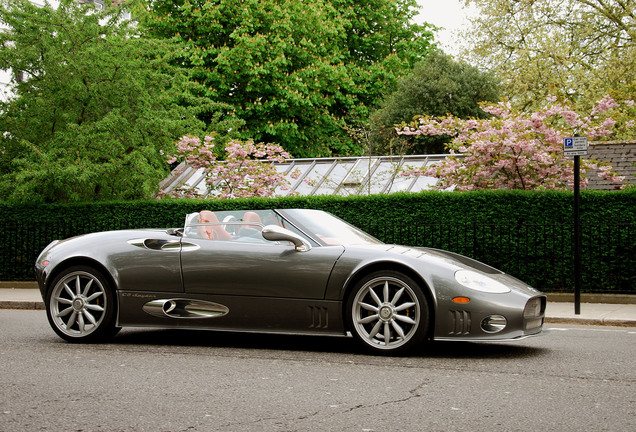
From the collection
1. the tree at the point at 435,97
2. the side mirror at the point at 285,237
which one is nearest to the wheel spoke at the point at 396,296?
the side mirror at the point at 285,237

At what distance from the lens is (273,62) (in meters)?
31.1

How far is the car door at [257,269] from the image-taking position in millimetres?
6988

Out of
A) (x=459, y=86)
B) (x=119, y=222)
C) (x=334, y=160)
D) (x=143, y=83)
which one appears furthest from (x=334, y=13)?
(x=119, y=222)

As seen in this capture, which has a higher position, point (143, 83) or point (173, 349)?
point (143, 83)

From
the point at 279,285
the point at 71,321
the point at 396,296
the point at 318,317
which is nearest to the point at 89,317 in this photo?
the point at 71,321

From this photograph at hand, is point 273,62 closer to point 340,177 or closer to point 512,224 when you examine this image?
point 340,177

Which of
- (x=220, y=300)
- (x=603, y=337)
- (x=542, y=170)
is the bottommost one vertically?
(x=603, y=337)

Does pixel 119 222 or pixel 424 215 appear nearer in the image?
pixel 424 215

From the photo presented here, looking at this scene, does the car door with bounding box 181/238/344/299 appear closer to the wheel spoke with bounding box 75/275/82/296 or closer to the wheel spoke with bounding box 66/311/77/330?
the wheel spoke with bounding box 75/275/82/296

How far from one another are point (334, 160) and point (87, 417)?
20.4 m

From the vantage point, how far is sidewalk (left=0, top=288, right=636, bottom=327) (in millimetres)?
10625

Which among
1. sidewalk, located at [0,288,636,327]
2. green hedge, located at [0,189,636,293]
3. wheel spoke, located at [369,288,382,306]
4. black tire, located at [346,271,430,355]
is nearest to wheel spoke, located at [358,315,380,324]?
black tire, located at [346,271,430,355]

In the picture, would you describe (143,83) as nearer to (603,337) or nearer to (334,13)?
(603,337)

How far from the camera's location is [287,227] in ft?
24.4
